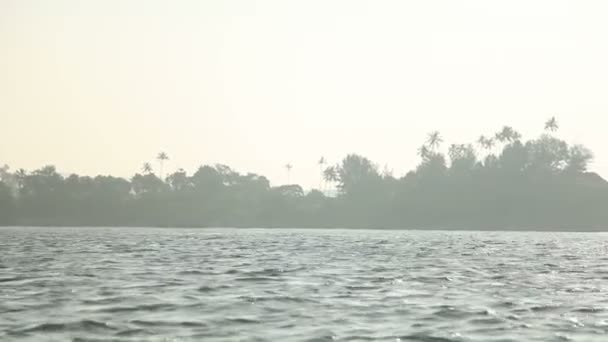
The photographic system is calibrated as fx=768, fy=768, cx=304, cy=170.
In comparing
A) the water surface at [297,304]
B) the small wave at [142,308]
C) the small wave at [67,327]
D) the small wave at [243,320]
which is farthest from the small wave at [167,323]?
the small wave at [142,308]

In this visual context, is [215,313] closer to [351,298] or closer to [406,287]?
[351,298]

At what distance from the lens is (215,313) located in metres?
21.7

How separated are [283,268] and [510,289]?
14.0 metres


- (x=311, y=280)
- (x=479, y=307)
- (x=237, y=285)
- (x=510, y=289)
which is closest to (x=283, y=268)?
(x=311, y=280)

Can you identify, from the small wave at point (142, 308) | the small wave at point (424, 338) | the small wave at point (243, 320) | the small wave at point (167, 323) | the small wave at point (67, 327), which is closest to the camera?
the small wave at point (424, 338)

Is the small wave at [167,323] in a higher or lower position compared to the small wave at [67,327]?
higher

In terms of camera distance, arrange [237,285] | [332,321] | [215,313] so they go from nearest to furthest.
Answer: [332,321], [215,313], [237,285]

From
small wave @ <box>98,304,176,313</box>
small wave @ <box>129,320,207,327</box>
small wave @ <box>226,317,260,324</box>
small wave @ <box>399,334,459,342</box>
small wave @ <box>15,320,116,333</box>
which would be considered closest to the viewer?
small wave @ <box>399,334,459,342</box>

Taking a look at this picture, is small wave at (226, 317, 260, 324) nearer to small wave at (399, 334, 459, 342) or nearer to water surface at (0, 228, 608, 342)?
water surface at (0, 228, 608, 342)

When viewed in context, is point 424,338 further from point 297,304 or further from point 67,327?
point 67,327

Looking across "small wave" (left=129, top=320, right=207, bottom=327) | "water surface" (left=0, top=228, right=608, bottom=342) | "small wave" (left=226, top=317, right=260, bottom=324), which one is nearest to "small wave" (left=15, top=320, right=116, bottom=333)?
"water surface" (left=0, top=228, right=608, bottom=342)

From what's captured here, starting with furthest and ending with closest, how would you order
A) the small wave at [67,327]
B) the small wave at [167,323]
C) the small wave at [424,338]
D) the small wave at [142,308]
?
the small wave at [142,308] → the small wave at [167,323] → the small wave at [67,327] → the small wave at [424,338]

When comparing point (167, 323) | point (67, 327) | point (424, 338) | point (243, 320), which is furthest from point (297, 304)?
point (67, 327)

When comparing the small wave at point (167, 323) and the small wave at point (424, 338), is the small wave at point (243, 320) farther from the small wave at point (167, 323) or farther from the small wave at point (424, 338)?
the small wave at point (424, 338)
